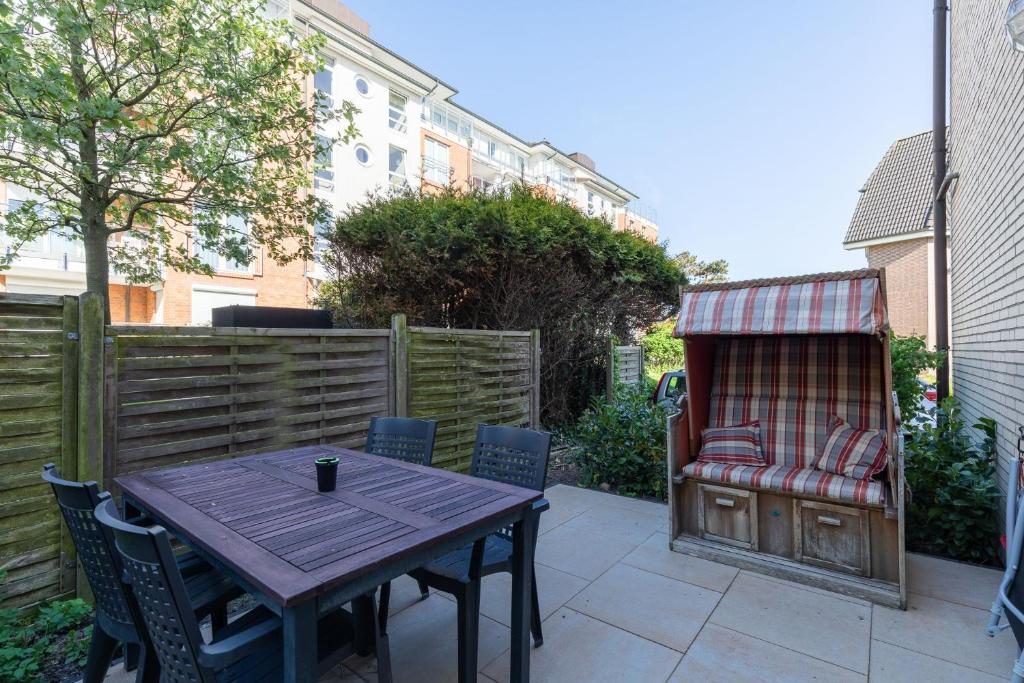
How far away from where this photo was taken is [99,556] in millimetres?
1533

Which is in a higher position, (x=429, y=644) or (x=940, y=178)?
(x=940, y=178)

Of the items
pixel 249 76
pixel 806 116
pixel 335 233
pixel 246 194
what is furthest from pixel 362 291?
pixel 806 116

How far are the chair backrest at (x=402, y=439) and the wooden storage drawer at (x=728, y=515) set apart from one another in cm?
191

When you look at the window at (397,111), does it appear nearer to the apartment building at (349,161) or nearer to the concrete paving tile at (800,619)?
the apartment building at (349,161)

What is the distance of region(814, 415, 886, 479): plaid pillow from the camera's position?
302 centimetres

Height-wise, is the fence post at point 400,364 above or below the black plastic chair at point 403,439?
above

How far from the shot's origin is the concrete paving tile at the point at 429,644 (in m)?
2.05

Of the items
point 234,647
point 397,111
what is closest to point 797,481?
point 234,647

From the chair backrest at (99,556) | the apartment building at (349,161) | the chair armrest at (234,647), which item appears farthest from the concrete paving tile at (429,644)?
the apartment building at (349,161)

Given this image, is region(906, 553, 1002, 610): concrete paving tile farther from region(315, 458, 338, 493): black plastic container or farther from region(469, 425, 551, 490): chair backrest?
region(315, 458, 338, 493): black plastic container

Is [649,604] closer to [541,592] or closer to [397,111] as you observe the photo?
[541,592]

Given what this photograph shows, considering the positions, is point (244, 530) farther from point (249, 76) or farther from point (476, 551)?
point (249, 76)

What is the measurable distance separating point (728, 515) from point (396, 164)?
57.1 feet

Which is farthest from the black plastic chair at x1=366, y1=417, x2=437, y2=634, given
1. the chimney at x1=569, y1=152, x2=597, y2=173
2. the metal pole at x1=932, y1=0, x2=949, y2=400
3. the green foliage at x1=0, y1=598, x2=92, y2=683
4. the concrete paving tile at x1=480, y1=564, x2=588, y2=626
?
the chimney at x1=569, y1=152, x2=597, y2=173
